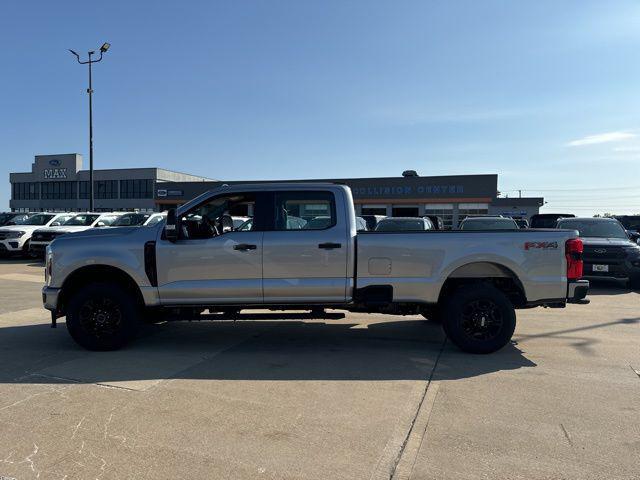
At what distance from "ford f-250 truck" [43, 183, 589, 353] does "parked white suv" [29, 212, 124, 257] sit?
41.7 ft

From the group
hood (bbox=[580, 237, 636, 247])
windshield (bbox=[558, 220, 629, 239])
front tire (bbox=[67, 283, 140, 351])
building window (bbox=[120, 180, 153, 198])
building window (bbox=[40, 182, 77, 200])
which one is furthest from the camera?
building window (bbox=[40, 182, 77, 200])

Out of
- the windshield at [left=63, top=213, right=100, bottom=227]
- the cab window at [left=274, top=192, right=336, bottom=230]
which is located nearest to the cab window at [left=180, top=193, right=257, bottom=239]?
the cab window at [left=274, top=192, right=336, bottom=230]

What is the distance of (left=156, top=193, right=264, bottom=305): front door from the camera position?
6.01m

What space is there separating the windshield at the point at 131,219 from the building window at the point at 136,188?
46.1 metres

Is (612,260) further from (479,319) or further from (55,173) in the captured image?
(55,173)

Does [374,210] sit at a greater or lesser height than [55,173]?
lesser

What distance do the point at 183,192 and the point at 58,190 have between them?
27675mm

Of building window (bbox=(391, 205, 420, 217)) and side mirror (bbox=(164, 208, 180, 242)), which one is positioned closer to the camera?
side mirror (bbox=(164, 208, 180, 242))

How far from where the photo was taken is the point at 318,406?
4.39 metres

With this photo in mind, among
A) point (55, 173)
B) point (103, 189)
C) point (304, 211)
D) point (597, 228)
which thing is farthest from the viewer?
point (55, 173)

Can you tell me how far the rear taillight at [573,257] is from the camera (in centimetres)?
600

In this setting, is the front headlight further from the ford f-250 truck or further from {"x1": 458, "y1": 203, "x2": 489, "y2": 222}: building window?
{"x1": 458, "y1": 203, "x2": 489, "y2": 222}: building window

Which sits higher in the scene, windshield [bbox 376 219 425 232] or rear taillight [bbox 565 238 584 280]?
windshield [bbox 376 219 425 232]

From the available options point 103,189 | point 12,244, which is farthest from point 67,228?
point 103,189
